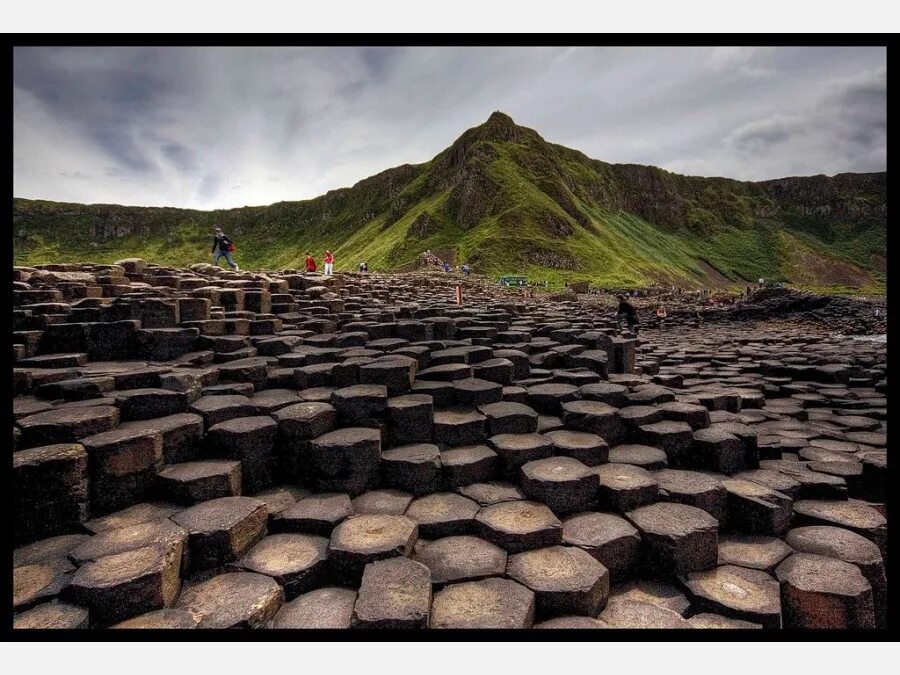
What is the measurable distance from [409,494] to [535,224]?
45.6 metres

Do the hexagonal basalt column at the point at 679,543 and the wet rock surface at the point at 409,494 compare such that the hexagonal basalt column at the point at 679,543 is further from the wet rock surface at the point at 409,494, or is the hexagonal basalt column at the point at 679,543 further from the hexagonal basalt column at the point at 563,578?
the hexagonal basalt column at the point at 563,578

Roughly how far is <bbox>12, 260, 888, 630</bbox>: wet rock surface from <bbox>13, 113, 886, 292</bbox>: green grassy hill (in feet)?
109

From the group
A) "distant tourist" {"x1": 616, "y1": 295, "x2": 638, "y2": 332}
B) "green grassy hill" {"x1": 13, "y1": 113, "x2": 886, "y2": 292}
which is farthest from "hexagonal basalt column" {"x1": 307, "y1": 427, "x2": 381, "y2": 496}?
"green grassy hill" {"x1": 13, "y1": 113, "x2": 886, "y2": 292}

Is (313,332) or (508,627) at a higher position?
(313,332)

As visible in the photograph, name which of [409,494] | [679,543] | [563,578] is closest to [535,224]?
[409,494]

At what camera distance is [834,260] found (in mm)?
74438

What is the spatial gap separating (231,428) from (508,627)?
218 cm

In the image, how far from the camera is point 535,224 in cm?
4572

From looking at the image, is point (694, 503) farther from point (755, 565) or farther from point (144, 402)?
point (144, 402)

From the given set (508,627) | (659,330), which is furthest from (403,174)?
(508,627)

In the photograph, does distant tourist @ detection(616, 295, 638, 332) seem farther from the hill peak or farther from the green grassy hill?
the hill peak

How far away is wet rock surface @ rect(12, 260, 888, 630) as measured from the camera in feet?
6.74

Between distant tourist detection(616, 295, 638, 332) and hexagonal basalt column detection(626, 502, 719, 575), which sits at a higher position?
distant tourist detection(616, 295, 638, 332)

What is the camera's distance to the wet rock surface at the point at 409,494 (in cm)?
205
